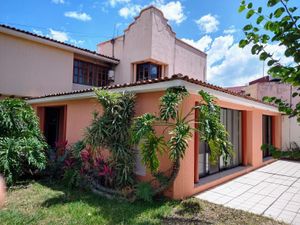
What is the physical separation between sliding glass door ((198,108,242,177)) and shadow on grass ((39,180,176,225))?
3810 millimetres

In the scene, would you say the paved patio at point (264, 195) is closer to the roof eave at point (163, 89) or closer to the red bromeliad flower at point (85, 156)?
the roof eave at point (163, 89)

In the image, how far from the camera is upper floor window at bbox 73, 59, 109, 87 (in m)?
18.8

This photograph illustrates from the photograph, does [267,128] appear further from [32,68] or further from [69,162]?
[32,68]

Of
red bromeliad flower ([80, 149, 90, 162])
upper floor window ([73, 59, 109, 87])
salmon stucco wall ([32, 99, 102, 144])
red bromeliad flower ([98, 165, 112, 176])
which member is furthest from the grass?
upper floor window ([73, 59, 109, 87])

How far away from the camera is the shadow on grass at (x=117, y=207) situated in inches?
259

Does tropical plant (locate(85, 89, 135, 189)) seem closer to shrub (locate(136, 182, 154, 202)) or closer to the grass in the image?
shrub (locate(136, 182, 154, 202))

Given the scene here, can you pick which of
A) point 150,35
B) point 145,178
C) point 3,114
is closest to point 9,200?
point 3,114

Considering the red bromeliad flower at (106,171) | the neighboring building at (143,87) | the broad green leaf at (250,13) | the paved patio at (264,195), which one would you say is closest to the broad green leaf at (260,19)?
the broad green leaf at (250,13)

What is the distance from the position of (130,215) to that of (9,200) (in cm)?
449

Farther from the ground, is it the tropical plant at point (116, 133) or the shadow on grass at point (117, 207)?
the tropical plant at point (116, 133)

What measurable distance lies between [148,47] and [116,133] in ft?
41.1

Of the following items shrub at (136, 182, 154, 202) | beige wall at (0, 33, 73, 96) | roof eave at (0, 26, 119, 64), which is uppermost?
roof eave at (0, 26, 119, 64)

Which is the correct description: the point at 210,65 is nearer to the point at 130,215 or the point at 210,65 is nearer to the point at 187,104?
the point at 187,104

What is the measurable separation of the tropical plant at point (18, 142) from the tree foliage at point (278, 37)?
383 inches
